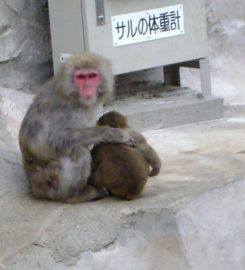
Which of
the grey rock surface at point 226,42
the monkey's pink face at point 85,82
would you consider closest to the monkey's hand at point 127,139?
the monkey's pink face at point 85,82

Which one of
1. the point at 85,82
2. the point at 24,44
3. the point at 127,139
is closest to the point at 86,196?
the point at 127,139

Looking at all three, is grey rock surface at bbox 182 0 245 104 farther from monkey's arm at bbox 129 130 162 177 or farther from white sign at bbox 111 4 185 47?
monkey's arm at bbox 129 130 162 177

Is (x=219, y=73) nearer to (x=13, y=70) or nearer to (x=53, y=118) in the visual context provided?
(x=13, y=70)

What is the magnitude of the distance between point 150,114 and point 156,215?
8.03 feet

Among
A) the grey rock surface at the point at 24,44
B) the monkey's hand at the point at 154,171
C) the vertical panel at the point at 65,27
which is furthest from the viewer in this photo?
the grey rock surface at the point at 24,44

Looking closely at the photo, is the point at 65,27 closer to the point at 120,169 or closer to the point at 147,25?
the point at 147,25

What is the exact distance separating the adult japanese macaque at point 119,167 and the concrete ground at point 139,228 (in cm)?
10

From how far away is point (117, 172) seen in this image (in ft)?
16.3

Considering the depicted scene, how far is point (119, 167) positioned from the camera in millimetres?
4941

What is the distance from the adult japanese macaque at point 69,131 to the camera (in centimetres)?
501

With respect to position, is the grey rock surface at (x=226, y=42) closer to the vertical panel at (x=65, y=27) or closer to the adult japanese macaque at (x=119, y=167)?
the vertical panel at (x=65, y=27)

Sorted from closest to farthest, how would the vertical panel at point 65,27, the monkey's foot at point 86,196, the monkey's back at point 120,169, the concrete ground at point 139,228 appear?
the concrete ground at point 139,228
the monkey's back at point 120,169
the monkey's foot at point 86,196
the vertical panel at point 65,27

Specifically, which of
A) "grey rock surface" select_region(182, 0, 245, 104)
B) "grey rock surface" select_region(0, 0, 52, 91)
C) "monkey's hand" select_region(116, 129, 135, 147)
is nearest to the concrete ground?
"monkey's hand" select_region(116, 129, 135, 147)

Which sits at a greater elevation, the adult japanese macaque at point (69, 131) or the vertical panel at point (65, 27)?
the vertical panel at point (65, 27)
